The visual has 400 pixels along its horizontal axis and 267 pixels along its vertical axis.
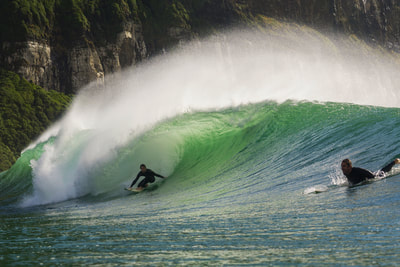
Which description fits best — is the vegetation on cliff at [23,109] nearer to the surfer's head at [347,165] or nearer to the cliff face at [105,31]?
the cliff face at [105,31]

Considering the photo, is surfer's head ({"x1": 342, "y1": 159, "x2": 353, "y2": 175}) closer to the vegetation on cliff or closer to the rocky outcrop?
the vegetation on cliff

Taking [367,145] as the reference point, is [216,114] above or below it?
above

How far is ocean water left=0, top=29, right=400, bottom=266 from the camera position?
4.72 meters

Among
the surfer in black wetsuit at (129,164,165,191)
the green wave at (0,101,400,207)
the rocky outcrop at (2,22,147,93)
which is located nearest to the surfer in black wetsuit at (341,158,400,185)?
the green wave at (0,101,400,207)

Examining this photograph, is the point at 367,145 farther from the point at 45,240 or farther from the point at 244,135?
the point at 45,240

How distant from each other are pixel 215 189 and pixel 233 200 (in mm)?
2125

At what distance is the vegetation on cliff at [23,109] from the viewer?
263ft

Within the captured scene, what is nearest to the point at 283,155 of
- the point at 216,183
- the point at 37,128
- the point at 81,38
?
the point at 216,183

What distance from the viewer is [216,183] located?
472 inches

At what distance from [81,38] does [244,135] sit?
267ft

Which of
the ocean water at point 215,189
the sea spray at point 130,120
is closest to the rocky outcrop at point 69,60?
the sea spray at point 130,120

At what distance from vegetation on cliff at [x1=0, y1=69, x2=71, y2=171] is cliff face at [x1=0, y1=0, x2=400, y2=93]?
204cm

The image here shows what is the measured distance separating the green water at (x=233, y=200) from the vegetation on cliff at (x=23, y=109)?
62.8 m

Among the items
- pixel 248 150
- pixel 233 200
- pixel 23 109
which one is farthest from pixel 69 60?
pixel 233 200
